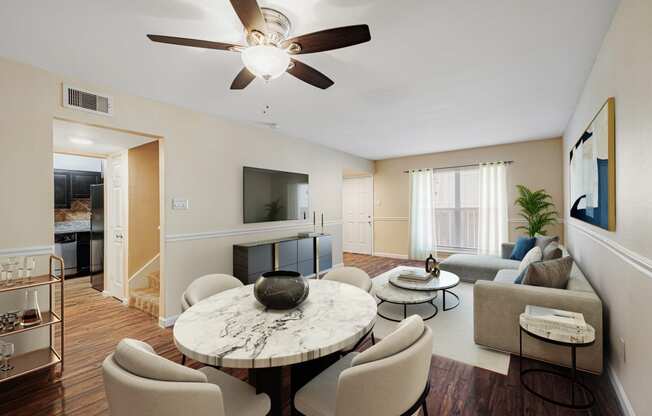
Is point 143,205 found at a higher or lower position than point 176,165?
lower

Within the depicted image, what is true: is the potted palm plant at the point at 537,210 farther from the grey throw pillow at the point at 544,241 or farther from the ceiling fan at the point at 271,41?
the ceiling fan at the point at 271,41

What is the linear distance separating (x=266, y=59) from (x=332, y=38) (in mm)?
366

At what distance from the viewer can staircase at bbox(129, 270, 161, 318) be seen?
3342 millimetres

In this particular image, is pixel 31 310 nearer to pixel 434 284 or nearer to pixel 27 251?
pixel 27 251

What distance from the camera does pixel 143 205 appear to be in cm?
397

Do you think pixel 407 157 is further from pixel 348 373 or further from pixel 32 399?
pixel 32 399

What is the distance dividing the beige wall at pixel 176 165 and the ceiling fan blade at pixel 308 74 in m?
1.93

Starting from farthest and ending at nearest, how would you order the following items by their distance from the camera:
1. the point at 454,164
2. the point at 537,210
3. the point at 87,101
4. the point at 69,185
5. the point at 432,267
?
the point at 454,164, the point at 69,185, the point at 537,210, the point at 432,267, the point at 87,101

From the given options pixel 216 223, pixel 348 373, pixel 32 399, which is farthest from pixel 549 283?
pixel 32 399

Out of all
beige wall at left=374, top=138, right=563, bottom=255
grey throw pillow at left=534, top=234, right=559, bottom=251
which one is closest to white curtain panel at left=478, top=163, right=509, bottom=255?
beige wall at left=374, top=138, right=563, bottom=255

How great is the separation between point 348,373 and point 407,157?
6.04 metres

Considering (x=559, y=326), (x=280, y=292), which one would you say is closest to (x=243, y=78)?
(x=280, y=292)

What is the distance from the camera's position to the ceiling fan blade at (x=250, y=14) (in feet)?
4.05

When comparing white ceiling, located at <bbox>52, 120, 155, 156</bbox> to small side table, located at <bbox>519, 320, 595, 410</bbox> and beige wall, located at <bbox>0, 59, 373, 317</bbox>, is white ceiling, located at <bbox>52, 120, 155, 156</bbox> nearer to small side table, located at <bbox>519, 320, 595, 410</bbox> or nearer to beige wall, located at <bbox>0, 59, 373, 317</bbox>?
beige wall, located at <bbox>0, 59, 373, 317</bbox>
